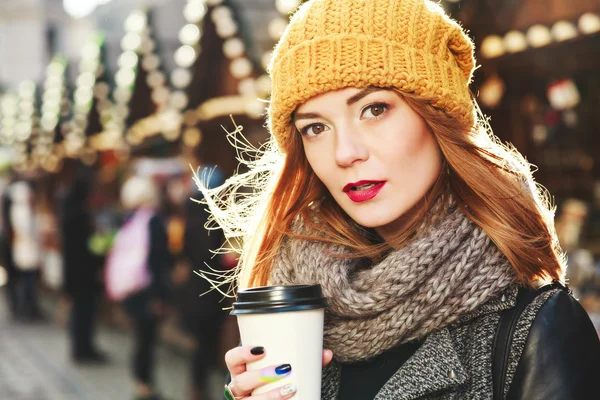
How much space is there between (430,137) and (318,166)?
0.28m

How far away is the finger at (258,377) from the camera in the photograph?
4.62 feet

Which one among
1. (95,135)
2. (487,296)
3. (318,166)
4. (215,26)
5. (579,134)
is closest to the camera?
(487,296)

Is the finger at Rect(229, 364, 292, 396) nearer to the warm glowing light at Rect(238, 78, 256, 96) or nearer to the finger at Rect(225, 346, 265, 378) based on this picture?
the finger at Rect(225, 346, 265, 378)

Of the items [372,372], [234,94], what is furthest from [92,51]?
[372,372]

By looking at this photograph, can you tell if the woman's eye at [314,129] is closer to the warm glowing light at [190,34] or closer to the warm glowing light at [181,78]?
the warm glowing light at [190,34]

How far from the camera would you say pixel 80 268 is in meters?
8.74

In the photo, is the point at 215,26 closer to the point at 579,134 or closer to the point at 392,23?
the point at 579,134

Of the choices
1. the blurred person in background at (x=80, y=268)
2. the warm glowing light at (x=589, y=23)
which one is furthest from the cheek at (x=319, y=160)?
the blurred person in background at (x=80, y=268)

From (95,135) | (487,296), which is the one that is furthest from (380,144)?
(95,135)

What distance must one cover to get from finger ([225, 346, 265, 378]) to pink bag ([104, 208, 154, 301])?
5.05m

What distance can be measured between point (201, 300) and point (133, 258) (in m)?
0.80

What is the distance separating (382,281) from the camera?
1.70 meters

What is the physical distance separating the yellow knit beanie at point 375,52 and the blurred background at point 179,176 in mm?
1173

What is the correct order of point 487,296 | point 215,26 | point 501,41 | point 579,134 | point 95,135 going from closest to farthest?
point 487,296 < point 501,41 < point 579,134 < point 215,26 < point 95,135
